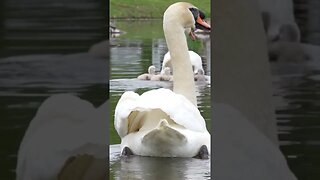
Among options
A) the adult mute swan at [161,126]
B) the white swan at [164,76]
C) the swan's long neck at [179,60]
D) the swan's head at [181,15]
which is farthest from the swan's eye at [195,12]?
the white swan at [164,76]

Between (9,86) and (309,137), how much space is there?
0.81 meters

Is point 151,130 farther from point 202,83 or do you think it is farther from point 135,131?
point 202,83

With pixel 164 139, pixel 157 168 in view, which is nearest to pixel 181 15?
pixel 164 139

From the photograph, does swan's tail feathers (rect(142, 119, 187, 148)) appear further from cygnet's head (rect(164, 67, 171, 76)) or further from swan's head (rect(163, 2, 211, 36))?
cygnet's head (rect(164, 67, 171, 76))

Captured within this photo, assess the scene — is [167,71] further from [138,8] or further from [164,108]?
[138,8]

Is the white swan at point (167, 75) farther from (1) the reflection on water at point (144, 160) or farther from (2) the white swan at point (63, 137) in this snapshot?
(2) the white swan at point (63, 137)

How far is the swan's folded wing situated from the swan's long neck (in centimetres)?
64

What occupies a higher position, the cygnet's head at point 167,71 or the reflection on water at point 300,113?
the reflection on water at point 300,113

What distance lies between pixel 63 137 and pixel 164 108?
2405mm

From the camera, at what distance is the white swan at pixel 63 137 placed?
7.22 feet

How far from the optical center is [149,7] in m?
43.1

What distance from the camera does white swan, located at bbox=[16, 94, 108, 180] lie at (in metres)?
2.20

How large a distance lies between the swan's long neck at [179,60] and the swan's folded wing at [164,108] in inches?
25.0

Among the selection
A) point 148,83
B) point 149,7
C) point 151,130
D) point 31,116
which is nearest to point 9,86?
point 31,116
